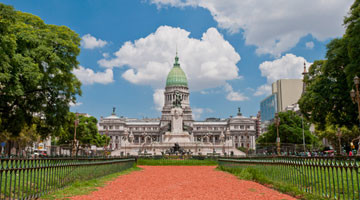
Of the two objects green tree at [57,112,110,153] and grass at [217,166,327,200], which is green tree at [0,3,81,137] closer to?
grass at [217,166,327,200]

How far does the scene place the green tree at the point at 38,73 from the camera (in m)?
25.0

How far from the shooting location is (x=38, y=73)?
25891 mm

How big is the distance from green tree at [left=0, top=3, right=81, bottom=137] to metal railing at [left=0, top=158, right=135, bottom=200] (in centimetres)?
1073

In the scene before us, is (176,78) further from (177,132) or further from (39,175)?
(39,175)

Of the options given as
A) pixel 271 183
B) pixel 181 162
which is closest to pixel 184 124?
pixel 181 162

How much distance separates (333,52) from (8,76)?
101 ft

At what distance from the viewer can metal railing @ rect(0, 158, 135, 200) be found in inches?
376

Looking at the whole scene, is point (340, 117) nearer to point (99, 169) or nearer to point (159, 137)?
point (99, 169)

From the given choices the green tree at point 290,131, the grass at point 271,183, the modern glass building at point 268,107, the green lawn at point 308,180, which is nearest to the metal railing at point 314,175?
the green lawn at point 308,180

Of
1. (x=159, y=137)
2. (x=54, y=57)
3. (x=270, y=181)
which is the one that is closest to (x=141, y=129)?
(x=159, y=137)

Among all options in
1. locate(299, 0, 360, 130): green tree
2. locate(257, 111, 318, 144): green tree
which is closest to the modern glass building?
locate(257, 111, 318, 144): green tree

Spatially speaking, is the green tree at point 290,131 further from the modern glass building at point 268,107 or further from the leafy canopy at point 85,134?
the modern glass building at point 268,107

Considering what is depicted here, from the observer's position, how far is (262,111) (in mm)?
189375

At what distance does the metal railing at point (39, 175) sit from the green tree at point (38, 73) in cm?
1073
